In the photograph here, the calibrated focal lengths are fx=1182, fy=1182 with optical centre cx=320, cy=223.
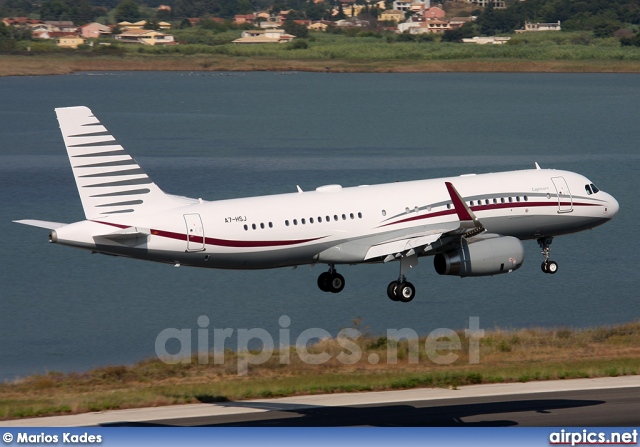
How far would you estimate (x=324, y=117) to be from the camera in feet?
631

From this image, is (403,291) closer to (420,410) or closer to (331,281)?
(331,281)

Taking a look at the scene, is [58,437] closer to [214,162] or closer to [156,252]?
[156,252]

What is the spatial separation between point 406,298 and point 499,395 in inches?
461

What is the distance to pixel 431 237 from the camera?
186ft

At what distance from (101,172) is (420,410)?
1918cm

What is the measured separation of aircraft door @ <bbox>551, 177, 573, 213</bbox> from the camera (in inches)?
2446

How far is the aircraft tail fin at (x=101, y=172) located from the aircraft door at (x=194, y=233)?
4.64 feet

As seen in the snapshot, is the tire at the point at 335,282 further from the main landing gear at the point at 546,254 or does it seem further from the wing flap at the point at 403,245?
the main landing gear at the point at 546,254

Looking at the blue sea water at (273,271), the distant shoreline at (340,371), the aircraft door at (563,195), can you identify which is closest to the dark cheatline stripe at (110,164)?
the distant shoreline at (340,371)

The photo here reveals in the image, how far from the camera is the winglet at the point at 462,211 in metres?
55.3

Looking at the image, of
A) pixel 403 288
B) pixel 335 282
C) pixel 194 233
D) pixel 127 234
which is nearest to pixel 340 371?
pixel 335 282

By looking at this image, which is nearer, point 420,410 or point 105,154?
point 420,410

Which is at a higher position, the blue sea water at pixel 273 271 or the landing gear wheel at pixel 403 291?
the landing gear wheel at pixel 403 291

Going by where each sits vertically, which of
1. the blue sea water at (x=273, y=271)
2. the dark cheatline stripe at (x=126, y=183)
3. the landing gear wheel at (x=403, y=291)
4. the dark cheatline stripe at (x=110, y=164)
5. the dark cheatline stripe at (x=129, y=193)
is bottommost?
the blue sea water at (x=273, y=271)
